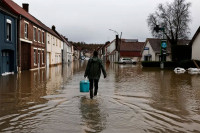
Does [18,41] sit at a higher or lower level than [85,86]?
higher

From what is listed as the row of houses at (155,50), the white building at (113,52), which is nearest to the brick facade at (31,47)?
the row of houses at (155,50)

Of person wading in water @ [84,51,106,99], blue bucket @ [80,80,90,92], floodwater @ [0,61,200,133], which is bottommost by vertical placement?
floodwater @ [0,61,200,133]

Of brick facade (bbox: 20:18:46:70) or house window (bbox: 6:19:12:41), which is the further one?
brick facade (bbox: 20:18:46:70)

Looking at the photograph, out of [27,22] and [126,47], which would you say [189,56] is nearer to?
[27,22]

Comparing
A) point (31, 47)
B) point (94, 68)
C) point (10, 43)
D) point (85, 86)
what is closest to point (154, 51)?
point (31, 47)

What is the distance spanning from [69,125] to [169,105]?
3659mm

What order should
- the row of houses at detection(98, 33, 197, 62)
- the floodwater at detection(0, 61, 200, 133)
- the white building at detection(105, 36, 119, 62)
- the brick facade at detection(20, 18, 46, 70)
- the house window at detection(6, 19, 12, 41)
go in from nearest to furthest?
the floodwater at detection(0, 61, 200, 133)
the house window at detection(6, 19, 12, 41)
the brick facade at detection(20, 18, 46, 70)
the row of houses at detection(98, 33, 197, 62)
the white building at detection(105, 36, 119, 62)

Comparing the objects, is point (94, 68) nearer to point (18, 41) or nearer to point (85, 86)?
point (85, 86)

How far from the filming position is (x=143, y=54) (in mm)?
58125

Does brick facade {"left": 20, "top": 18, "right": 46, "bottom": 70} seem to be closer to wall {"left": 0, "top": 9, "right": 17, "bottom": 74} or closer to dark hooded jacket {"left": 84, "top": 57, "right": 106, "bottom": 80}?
wall {"left": 0, "top": 9, "right": 17, "bottom": 74}

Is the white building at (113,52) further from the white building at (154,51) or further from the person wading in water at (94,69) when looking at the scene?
the person wading in water at (94,69)

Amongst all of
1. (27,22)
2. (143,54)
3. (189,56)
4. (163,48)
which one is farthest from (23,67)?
(143,54)

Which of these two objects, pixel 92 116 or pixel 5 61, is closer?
pixel 92 116

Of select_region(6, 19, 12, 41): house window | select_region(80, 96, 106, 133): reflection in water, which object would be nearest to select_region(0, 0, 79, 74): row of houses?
select_region(6, 19, 12, 41): house window
